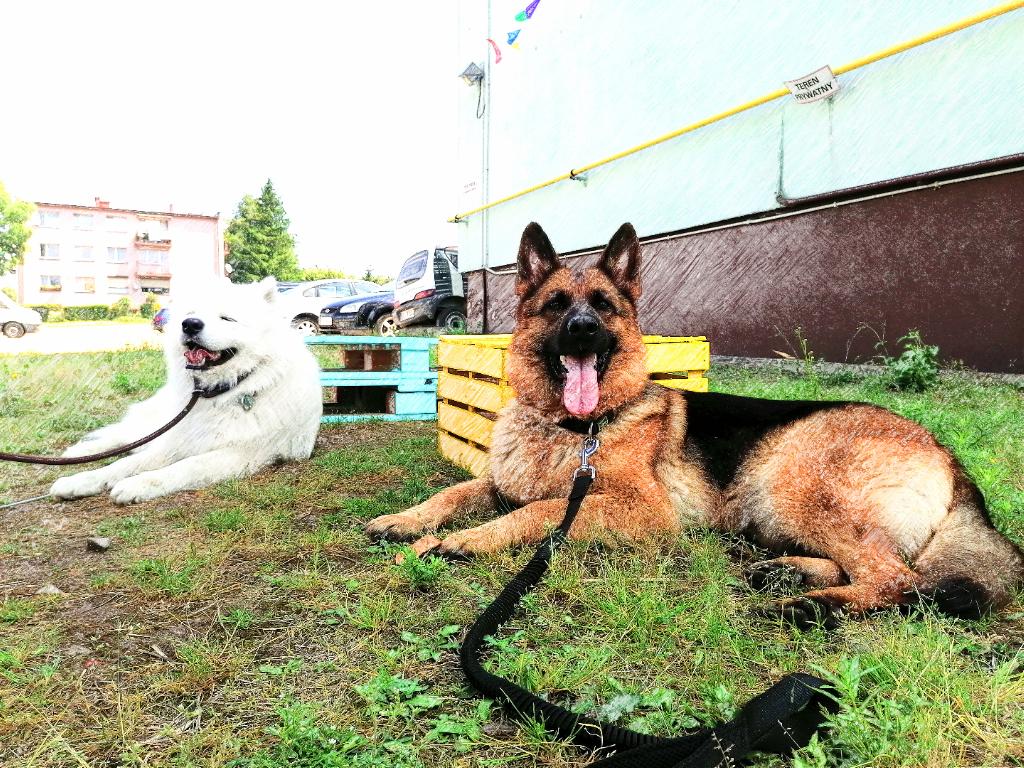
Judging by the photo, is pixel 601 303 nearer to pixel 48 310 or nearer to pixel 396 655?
pixel 396 655

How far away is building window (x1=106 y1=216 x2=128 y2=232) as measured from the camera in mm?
60125

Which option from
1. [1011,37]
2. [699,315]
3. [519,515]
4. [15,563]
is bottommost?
[15,563]

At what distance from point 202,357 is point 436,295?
12.6 m

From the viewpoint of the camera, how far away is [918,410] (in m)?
5.00

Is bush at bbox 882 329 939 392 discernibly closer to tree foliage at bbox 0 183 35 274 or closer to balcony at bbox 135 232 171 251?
tree foliage at bbox 0 183 35 274

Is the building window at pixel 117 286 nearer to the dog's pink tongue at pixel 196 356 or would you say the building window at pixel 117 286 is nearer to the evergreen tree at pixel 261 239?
the evergreen tree at pixel 261 239

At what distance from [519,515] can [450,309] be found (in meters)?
14.6

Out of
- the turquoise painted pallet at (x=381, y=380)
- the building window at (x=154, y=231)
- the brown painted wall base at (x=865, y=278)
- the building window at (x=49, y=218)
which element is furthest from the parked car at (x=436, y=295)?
the building window at (x=49, y=218)

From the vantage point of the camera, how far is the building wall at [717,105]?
6.43 m

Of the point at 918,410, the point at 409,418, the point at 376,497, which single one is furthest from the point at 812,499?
the point at 409,418

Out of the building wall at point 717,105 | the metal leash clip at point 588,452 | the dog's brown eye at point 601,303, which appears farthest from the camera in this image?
the building wall at point 717,105

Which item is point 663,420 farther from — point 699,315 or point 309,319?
point 309,319

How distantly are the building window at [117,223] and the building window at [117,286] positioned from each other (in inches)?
195

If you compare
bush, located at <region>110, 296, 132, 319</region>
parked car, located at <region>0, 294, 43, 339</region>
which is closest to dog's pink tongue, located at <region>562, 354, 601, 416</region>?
parked car, located at <region>0, 294, 43, 339</region>
